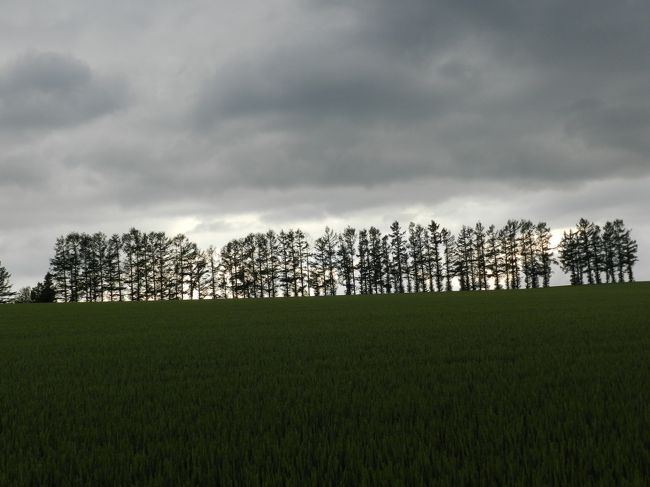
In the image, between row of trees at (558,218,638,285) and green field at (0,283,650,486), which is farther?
row of trees at (558,218,638,285)

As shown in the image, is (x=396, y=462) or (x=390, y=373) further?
(x=390, y=373)

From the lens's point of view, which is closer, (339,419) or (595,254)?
(339,419)

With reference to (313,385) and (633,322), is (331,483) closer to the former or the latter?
(313,385)

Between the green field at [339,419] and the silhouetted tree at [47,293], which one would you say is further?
the silhouetted tree at [47,293]

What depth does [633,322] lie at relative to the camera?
17.7 m

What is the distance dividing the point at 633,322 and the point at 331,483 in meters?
18.1

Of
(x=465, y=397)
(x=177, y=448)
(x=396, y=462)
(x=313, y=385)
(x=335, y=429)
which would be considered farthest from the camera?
(x=313, y=385)

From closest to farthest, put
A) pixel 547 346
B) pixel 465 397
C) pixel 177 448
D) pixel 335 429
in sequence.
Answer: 1. pixel 177 448
2. pixel 335 429
3. pixel 465 397
4. pixel 547 346

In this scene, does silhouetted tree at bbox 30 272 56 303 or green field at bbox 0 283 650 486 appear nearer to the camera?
green field at bbox 0 283 650 486

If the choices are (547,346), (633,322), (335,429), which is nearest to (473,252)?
(633,322)

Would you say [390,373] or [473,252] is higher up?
[473,252]

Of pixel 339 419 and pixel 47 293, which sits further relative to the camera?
pixel 47 293

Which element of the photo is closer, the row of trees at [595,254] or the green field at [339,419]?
the green field at [339,419]

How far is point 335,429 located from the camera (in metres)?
Answer: 5.01
